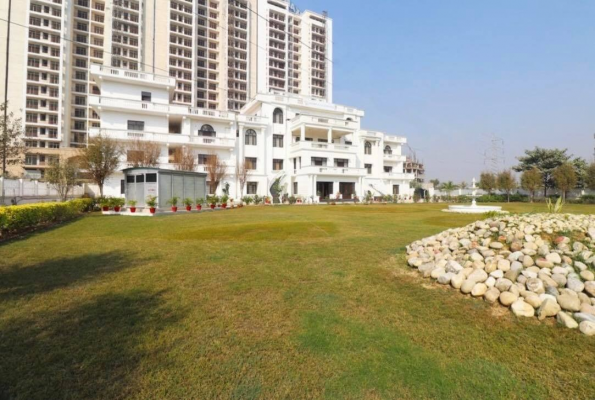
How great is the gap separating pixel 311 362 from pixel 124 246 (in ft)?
25.9

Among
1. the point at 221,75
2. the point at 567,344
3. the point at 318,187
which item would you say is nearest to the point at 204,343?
the point at 567,344

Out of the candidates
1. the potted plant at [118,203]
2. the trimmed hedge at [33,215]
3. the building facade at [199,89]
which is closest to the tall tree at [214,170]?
the building facade at [199,89]

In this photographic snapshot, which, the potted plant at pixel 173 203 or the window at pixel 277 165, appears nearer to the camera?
the potted plant at pixel 173 203

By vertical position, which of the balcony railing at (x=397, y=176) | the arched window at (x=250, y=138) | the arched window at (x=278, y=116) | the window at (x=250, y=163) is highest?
the arched window at (x=278, y=116)

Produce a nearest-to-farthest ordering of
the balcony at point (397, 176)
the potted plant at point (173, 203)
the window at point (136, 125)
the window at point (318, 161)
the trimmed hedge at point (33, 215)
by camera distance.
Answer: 1. the trimmed hedge at point (33, 215)
2. the potted plant at point (173, 203)
3. the window at point (136, 125)
4. the window at point (318, 161)
5. the balcony at point (397, 176)

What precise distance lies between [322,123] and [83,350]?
3998 cm

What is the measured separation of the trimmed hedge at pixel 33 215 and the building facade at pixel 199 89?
15.3m

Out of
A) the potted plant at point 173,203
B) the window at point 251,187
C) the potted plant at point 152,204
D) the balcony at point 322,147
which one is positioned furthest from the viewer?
the balcony at point 322,147

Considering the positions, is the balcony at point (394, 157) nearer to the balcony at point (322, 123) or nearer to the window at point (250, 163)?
the balcony at point (322, 123)

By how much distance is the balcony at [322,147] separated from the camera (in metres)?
38.7

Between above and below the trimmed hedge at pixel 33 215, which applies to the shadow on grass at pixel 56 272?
below

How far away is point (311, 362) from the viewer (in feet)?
10.2

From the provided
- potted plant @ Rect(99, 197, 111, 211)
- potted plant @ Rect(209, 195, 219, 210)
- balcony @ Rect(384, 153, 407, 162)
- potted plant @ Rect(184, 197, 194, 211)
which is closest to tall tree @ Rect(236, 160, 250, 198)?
potted plant @ Rect(209, 195, 219, 210)

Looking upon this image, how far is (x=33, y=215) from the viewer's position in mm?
11969
